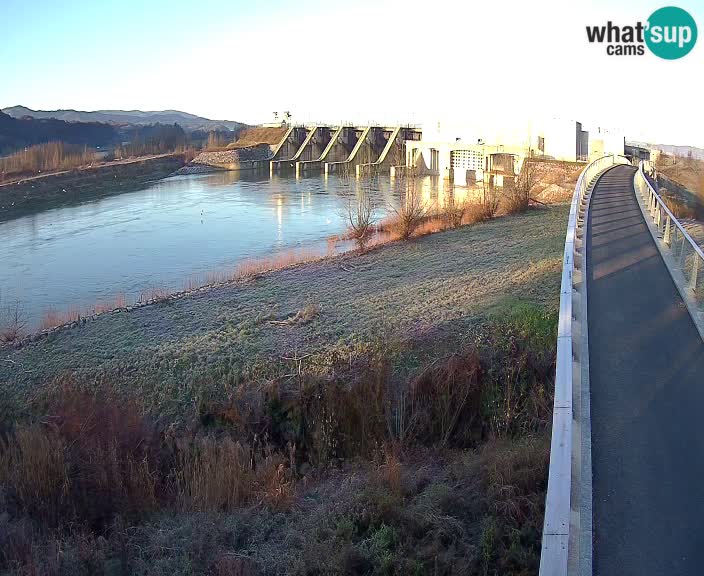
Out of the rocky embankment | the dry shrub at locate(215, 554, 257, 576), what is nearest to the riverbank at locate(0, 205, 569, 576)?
the dry shrub at locate(215, 554, 257, 576)

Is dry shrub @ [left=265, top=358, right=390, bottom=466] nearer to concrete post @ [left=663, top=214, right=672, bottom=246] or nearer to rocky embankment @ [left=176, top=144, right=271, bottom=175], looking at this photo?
concrete post @ [left=663, top=214, right=672, bottom=246]

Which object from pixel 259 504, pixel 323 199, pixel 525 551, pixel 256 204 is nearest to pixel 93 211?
pixel 256 204

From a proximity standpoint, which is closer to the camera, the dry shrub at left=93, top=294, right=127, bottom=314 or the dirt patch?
the dry shrub at left=93, top=294, right=127, bottom=314

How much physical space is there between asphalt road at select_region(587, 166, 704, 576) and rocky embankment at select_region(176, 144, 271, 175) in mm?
61130

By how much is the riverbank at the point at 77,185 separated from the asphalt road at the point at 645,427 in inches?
1430

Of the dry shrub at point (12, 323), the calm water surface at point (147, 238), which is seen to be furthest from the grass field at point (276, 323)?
the calm water surface at point (147, 238)

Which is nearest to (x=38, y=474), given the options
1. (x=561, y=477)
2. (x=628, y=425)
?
(x=561, y=477)

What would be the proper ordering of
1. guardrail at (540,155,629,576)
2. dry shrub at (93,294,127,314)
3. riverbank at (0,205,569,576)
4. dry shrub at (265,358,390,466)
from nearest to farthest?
1. guardrail at (540,155,629,576)
2. riverbank at (0,205,569,576)
3. dry shrub at (265,358,390,466)
4. dry shrub at (93,294,127,314)

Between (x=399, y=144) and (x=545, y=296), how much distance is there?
2413 inches

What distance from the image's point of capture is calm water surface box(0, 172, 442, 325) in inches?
767

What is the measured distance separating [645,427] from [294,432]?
4941mm

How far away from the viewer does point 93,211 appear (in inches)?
1515

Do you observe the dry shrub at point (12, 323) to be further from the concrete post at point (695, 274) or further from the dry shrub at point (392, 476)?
the concrete post at point (695, 274)

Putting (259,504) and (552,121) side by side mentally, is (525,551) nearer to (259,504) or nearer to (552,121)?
(259,504)
